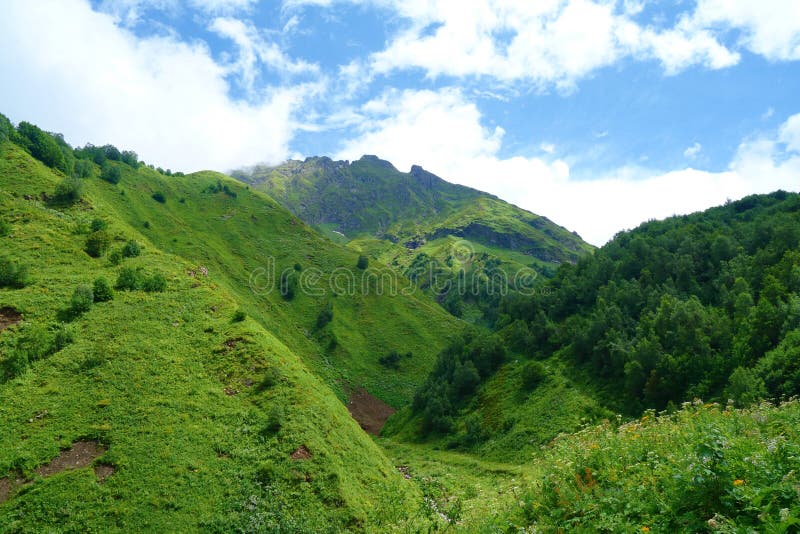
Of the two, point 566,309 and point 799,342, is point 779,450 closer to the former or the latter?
point 799,342

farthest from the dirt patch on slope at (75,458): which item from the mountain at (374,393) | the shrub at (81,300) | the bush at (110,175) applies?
the bush at (110,175)

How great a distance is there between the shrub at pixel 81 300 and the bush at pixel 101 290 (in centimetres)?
103

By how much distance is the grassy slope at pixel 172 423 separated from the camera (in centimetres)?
3050

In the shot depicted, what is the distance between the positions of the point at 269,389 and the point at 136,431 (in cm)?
1254

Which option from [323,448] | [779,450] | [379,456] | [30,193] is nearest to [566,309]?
[379,456]

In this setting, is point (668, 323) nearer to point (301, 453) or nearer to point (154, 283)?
point (301, 453)

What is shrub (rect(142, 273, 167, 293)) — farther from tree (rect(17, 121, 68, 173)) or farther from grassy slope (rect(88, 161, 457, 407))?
tree (rect(17, 121, 68, 173))

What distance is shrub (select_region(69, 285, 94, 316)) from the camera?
48594 mm

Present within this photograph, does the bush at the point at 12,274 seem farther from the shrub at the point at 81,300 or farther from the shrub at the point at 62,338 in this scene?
the shrub at the point at 62,338

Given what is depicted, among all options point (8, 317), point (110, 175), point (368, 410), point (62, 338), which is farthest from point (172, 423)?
point (110, 175)

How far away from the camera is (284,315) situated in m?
118

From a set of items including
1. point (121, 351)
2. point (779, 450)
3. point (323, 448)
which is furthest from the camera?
point (121, 351)

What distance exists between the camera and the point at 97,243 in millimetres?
64875

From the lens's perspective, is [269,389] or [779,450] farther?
[269,389]
